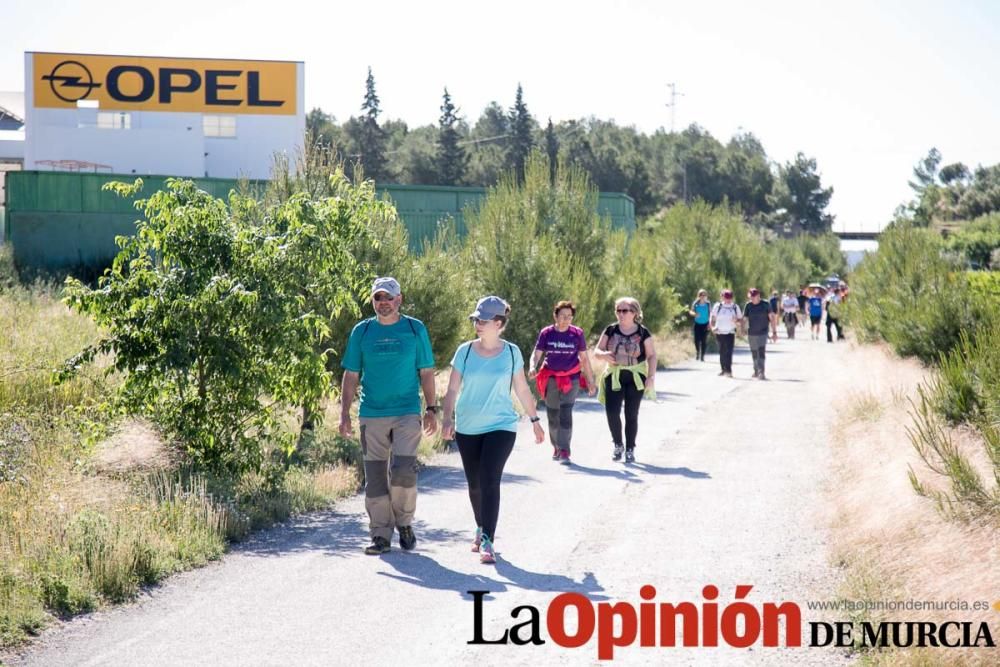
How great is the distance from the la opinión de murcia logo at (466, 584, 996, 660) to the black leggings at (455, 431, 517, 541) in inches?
49.7

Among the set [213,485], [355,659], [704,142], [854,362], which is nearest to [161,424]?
[213,485]

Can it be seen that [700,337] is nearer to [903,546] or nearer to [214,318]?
[214,318]

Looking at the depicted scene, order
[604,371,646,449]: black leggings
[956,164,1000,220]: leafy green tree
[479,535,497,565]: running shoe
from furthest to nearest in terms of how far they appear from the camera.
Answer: [956,164,1000,220]: leafy green tree → [604,371,646,449]: black leggings → [479,535,497,565]: running shoe

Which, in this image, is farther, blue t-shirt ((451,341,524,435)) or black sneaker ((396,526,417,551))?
black sneaker ((396,526,417,551))

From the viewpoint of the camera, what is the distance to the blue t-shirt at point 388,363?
29.9 feet

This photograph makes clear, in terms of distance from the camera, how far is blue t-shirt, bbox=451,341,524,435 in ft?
29.7

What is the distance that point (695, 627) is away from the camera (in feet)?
23.3

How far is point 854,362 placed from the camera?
25281 mm

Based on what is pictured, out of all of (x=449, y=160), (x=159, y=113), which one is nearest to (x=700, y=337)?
(x=159, y=113)

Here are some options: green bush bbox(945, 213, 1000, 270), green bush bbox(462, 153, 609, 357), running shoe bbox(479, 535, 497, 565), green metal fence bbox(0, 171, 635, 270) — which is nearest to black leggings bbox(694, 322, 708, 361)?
green bush bbox(462, 153, 609, 357)

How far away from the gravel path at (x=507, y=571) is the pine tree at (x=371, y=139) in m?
78.2

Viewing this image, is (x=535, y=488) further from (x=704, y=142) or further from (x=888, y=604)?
(x=704, y=142)

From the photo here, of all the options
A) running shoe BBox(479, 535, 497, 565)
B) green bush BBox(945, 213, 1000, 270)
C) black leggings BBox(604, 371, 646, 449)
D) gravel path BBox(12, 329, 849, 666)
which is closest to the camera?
gravel path BBox(12, 329, 849, 666)

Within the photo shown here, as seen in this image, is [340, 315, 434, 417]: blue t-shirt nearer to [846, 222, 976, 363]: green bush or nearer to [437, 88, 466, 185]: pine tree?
[846, 222, 976, 363]: green bush
